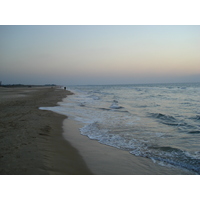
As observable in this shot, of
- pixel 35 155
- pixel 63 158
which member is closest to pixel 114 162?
pixel 63 158

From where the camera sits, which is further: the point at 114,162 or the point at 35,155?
the point at 114,162

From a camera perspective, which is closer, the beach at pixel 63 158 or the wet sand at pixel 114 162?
the beach at pixel 63 158

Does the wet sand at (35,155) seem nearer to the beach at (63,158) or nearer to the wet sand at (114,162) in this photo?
the beach at (63,158)

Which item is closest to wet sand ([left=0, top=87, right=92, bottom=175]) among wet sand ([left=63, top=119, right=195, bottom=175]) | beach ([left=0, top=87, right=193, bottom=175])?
beach ([left=0, top=87, right=193, bottom=175])

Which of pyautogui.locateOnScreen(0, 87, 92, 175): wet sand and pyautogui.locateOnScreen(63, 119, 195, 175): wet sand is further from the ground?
pyautogui.locateOnScreen(0, 87, 92, 175): wet sand

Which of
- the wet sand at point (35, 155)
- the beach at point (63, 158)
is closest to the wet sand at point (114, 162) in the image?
the beach at point (63, 158)

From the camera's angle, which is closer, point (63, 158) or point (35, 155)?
point (35, 155)

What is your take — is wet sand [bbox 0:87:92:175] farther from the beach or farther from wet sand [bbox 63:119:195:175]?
wet sand [bbox 63:119:195:175]

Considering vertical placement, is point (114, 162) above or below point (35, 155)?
below

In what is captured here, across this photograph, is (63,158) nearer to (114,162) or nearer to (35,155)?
(35,155)

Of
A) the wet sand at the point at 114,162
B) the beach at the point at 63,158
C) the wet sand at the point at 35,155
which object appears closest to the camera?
the wet sand at the point at 35,155

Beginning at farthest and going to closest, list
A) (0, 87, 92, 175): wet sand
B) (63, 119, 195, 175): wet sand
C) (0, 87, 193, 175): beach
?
(63, 119, 195, 175): wet sand < (0, 87, 193, 175): beach < (0, 87, 92, 175): wet sand

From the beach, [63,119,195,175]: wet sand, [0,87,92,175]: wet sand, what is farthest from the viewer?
[63,119,195,175]: wet sand

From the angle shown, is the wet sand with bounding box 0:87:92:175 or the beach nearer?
the wet sand with bounding box 0:87:92:175
